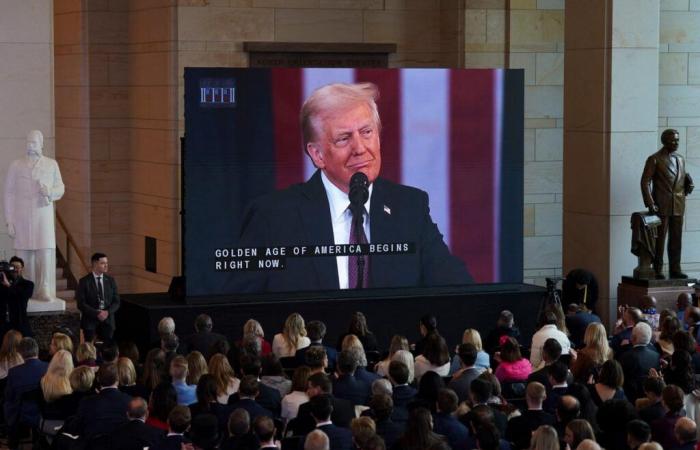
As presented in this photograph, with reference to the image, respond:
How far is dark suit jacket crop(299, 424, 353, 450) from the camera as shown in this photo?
34.3 feet

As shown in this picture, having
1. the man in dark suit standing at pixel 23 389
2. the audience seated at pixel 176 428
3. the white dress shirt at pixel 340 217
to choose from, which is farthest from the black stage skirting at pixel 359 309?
the audience seated at pixel 176 428

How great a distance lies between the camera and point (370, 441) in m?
9.52

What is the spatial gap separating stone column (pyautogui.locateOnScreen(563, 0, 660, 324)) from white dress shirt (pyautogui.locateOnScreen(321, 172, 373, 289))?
3.62 meters

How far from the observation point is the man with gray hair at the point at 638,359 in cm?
1319

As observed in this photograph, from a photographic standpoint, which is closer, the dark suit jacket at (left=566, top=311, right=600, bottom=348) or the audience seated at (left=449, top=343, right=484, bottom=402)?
the audience seated at (left=449, top=343, right=484, bottom=402)

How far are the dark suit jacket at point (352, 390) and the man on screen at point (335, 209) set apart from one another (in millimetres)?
6053

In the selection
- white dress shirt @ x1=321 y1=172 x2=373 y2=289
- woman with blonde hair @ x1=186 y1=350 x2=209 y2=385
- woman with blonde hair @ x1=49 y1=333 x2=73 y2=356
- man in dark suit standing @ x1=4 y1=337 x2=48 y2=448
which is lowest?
man in dark suit standing @ x1=4 y1=337 x2=48 y2=448

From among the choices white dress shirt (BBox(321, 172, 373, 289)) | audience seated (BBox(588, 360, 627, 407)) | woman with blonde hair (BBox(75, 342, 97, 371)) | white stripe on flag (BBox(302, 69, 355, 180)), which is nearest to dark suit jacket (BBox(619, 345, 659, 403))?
audience seated (BBox(588, 360, 627, 407))

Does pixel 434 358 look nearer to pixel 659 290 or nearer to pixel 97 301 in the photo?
pixel 97 301

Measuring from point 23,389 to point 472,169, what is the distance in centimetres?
802

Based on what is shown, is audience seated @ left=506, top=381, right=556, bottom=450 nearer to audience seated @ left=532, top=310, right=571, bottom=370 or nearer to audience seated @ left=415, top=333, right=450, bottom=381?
audience seated @ left=415, top=333, right=450, bottom=381

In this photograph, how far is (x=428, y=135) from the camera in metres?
18.9

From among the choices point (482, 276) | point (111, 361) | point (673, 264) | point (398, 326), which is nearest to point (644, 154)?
point (673, 264)

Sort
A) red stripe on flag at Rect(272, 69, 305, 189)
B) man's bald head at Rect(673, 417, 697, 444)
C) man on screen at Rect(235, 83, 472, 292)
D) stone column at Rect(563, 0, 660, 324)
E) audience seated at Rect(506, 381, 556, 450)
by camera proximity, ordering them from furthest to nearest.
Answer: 1. stone column at Rect(563, 0, 660, 324)
2. man on screen at Rect(235, 83, 472, 292)
3. red stripe on flag at Rect(272, 69, 305, 189)
4. audience seated at Rect(506, 381, 556, 450)
5. man's bald head at Rect(673, 417, 697, 444)
